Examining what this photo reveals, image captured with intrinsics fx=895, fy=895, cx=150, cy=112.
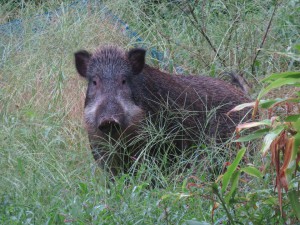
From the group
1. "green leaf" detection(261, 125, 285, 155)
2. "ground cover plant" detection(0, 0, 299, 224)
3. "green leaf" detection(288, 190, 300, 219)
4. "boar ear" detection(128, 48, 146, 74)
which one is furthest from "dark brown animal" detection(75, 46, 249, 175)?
"green leaf" detection(261, 125, 285, 155)

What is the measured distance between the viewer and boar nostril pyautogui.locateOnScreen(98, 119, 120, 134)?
6293 mm

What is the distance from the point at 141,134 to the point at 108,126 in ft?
0.93

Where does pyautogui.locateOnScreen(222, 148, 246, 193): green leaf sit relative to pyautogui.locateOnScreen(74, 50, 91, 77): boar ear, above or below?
above

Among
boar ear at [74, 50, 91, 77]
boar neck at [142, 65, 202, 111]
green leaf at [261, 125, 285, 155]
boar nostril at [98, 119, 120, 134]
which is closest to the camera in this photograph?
green leaf at [261, 125, 285, 155]

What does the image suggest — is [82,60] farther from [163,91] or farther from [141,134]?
[141,134]

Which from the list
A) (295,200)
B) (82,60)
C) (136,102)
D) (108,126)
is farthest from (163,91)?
(295,200)

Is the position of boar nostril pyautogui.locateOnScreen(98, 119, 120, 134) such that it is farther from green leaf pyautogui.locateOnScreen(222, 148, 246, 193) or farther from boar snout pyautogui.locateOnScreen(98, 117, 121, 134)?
green leaf pyautogui.locateOnScreen(222, 148, 246, 193)

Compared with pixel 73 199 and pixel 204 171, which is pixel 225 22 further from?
pixel 73 199

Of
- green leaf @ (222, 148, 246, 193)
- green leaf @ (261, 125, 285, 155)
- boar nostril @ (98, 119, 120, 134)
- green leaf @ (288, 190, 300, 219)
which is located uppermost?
green leaf @ (261, 125, 285, 155)

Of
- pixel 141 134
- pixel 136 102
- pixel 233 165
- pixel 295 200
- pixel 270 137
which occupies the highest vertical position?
pixel 270 137

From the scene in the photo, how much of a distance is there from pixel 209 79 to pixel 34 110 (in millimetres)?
1488

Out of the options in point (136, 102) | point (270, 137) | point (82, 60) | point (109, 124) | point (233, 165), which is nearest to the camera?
point (270, 137)

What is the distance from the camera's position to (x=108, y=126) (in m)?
6.33

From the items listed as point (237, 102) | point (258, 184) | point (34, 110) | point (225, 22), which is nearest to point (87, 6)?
point (225, 22)
